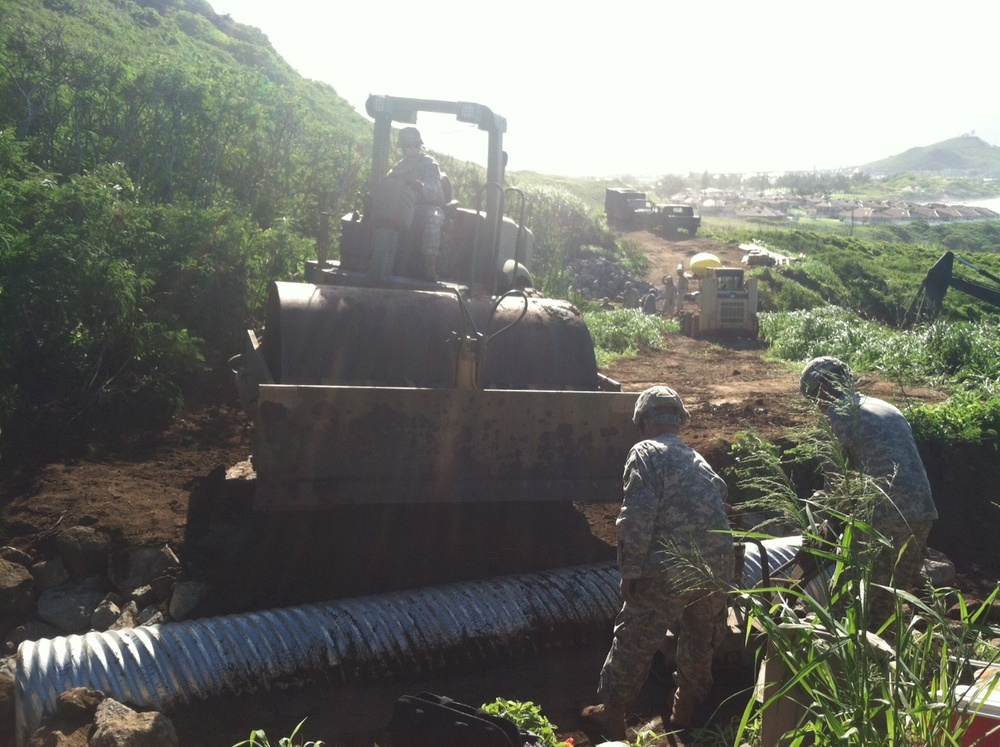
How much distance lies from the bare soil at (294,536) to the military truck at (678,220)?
31.4m

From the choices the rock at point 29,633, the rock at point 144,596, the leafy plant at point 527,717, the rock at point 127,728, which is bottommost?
the rock at point 29,633

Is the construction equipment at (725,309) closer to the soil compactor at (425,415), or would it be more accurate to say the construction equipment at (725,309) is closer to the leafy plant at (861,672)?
the soil compactor at (425,415)

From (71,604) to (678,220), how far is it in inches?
1474

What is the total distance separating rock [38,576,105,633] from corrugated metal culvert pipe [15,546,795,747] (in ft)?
4.04

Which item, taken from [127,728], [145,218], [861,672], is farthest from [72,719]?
[145,218]

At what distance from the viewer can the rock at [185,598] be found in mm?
6352

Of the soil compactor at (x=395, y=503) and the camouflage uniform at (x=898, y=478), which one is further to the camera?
the soil compactor at (x=395, y=503)

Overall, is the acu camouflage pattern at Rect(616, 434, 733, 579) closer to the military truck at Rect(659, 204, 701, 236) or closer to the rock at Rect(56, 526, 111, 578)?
the rock at Rect(56, 526, 111, 578)

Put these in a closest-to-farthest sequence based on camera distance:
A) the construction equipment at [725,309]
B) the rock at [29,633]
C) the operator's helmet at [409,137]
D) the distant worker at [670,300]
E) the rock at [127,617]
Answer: the rock at [29,633]
the rock at [127,617]
the operator's helmet at [409,137]
the construction equipment at [725,309]
the distant worker at [670,300]

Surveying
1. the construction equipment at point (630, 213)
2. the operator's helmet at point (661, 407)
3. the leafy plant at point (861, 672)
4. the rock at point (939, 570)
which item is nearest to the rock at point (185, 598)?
the operator's helmet at point (661, 407)

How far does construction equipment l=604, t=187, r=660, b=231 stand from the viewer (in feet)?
138

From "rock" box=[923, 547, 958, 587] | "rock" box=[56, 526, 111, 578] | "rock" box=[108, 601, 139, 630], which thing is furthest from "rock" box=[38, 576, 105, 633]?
"rock" box=[923, 547, 958, 587]

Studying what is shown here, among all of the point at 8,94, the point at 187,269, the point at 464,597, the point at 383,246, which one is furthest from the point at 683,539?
the point at 8,94

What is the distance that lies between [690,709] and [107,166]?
35.7 ft
